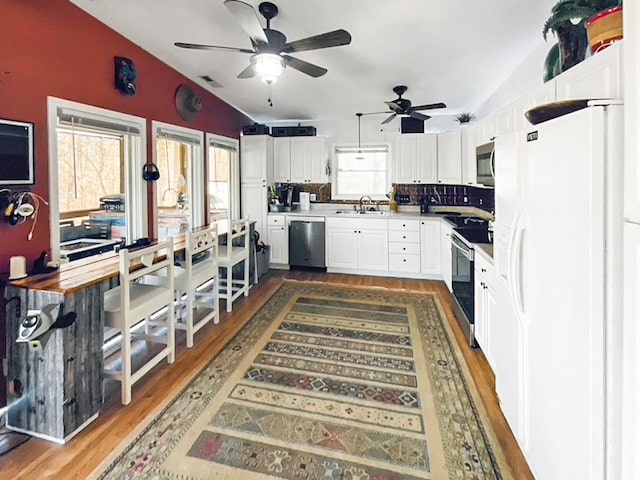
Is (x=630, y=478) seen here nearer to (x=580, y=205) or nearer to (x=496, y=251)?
(x=580, y=205)

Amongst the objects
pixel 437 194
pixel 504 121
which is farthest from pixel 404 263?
pixel 504 121

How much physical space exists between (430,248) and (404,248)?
367 millimetres

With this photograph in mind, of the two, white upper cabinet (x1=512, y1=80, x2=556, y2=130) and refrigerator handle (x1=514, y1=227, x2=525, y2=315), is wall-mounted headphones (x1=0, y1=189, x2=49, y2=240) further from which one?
white upper cabinet (x1=512, y1=80, x2=556, y2=130)

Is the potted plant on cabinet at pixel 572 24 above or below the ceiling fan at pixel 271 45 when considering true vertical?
below

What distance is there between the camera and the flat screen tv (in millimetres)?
2283

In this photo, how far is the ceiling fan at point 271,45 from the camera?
2439mm

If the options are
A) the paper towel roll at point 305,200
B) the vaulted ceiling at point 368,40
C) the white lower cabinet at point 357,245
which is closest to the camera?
the vaulted ceiling at point 368,40

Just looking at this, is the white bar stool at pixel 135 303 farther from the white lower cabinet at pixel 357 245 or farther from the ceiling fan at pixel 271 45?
the white lower cabinet at pixel 357 245

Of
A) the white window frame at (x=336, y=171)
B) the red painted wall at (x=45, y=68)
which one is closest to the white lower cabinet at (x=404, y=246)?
the white window frame at (x=336, y=171)

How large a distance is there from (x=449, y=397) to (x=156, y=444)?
5.99 ft

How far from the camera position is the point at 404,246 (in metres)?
5.51

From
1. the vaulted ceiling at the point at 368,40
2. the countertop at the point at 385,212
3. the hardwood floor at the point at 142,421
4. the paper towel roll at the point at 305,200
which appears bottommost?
the hardwood floor at the point at 142,421

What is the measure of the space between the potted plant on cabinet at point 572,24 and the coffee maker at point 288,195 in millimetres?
4558

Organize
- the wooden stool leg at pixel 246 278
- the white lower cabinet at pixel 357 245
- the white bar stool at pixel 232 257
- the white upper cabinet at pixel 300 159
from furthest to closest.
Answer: the white upper cabinet at pixel 300 159 → the white lower cabinet at pixel 357 245 → the wooden stool leg at pixel 246 278 → the white bar stool at pixel 232 257
